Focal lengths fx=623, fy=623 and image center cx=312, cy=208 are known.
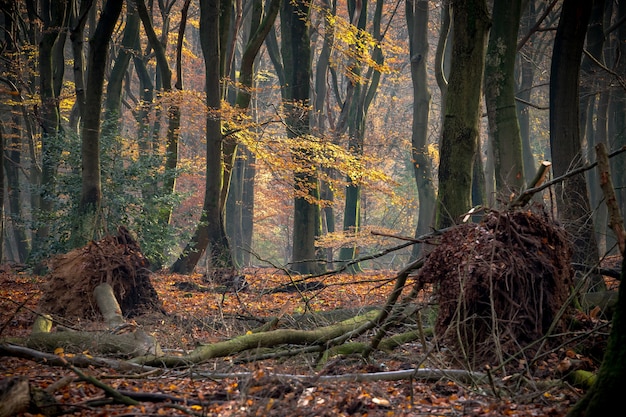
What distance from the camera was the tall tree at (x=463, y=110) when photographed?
8.05 meters

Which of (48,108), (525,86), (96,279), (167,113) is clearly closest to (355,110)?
(525,86)

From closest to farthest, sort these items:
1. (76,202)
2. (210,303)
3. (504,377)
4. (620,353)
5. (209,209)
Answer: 1. (620,353)
2. (504,377)
3. (210,303)
4. (76,202)
5. (209,209)

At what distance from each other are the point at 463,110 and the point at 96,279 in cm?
609

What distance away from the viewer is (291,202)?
3341 cm

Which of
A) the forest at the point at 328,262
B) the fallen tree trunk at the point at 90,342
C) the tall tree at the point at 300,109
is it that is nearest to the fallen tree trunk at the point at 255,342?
the forest at the point at 328,262

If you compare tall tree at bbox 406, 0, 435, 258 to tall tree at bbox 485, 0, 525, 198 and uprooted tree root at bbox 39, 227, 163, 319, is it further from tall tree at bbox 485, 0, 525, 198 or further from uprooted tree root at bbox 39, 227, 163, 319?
uprooted tree root at bbox 39, 227, 163, 319

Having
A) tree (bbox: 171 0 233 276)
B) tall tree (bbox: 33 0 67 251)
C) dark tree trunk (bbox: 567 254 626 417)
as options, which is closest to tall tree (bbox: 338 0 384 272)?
tree (bbox: 171 0 233 276)

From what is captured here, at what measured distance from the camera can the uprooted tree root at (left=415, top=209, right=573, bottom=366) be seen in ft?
19.4

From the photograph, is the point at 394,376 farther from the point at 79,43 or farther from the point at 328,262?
the point at 79,43

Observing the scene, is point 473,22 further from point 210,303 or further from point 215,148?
point 215,148

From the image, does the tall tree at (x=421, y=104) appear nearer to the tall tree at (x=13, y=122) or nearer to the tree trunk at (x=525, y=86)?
the tree trunk at (x=525, y=86)

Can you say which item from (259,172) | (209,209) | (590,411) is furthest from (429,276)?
(259,172)

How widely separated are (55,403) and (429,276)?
3673 millimetres

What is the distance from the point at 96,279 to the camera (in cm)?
976
